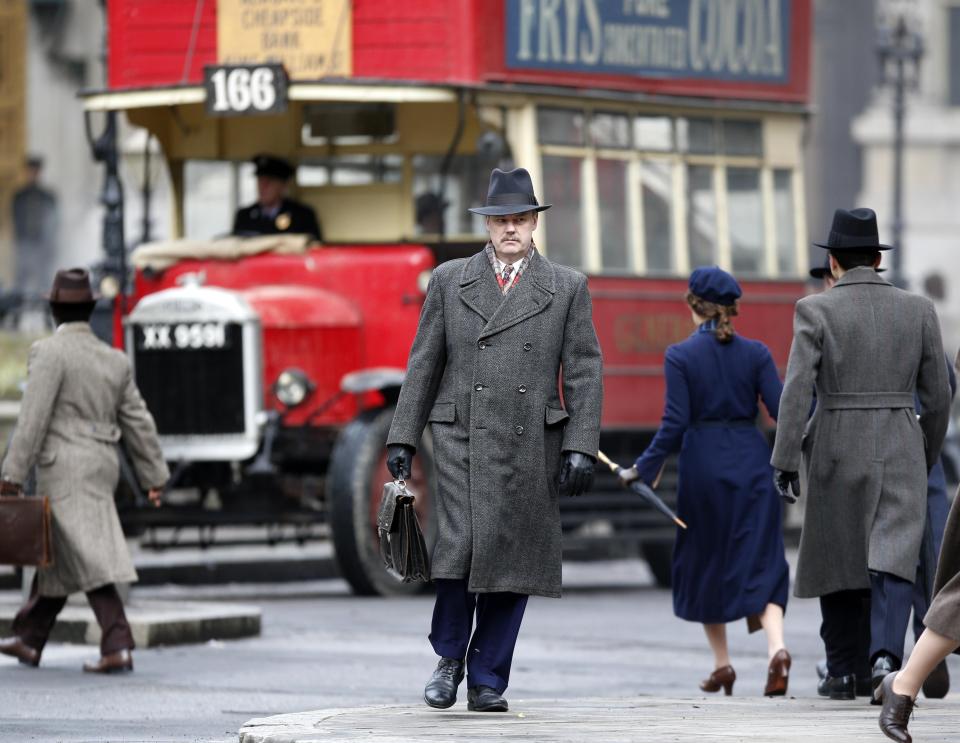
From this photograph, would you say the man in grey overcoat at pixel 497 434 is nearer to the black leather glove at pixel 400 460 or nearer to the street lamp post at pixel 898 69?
the black leather glove at pixel 400 460

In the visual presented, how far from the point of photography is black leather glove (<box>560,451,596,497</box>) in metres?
9.39

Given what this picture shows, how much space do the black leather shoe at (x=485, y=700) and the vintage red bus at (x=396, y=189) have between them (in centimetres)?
701

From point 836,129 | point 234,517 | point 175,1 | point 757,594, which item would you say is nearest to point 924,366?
point 757,594

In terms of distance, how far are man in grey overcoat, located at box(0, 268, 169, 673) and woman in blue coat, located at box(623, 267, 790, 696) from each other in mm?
2535

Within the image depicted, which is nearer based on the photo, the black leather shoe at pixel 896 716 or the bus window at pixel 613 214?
the black leather shoe at pixel 896 716

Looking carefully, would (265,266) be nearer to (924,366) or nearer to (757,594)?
(757,594)

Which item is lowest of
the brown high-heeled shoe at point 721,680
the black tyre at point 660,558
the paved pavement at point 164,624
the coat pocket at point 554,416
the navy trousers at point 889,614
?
the black tyre at point 660,558

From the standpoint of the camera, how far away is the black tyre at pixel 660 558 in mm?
19000

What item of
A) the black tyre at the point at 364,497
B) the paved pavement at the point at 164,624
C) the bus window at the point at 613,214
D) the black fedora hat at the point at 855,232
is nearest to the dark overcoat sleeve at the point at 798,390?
the black fedora hat at the point at 855,232

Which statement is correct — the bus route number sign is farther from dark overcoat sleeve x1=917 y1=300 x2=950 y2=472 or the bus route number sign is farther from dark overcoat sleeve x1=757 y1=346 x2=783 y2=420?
dark overcoat sleeve x1=917 y1=300 x2=950 y2=472

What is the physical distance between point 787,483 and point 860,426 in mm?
335

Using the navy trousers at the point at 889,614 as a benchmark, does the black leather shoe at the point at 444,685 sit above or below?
below

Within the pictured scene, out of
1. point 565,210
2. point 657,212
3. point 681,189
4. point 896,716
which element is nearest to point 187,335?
point 565,210

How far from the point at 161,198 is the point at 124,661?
17523 millimetres
